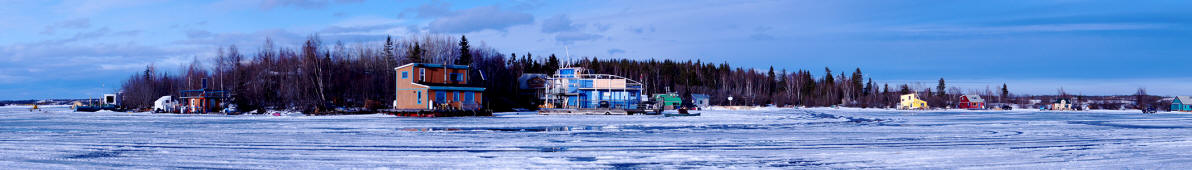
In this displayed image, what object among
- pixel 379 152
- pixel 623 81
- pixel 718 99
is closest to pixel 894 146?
pixel 379 152

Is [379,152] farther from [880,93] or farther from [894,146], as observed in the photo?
[880,93]

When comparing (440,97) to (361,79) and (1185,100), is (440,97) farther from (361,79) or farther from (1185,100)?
(1185,100)

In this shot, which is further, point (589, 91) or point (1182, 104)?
point (1182, 104)

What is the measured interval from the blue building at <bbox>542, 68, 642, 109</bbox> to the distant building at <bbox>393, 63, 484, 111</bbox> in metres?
5.96

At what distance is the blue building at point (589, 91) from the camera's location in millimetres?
47228

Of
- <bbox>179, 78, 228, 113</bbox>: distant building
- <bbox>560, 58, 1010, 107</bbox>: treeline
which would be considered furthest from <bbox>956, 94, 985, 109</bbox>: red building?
<bbox>179, 78, 228, 113</bbox>: distant building

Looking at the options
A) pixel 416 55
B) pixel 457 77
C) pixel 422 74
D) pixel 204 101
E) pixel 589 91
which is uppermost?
pixel 416 55

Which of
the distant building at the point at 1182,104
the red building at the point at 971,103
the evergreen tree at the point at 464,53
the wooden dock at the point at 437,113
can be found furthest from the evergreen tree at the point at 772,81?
the wooden dock at the point at 437,113

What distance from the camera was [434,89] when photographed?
41.2m

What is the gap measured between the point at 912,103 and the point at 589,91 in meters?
58.4

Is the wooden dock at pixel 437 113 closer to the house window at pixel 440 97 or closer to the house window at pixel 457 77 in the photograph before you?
the house window at pixel 440 97

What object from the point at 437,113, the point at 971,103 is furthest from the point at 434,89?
the point at 971,103

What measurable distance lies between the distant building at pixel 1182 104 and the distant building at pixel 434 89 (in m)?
66.3

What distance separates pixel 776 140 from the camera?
53.7 ft
